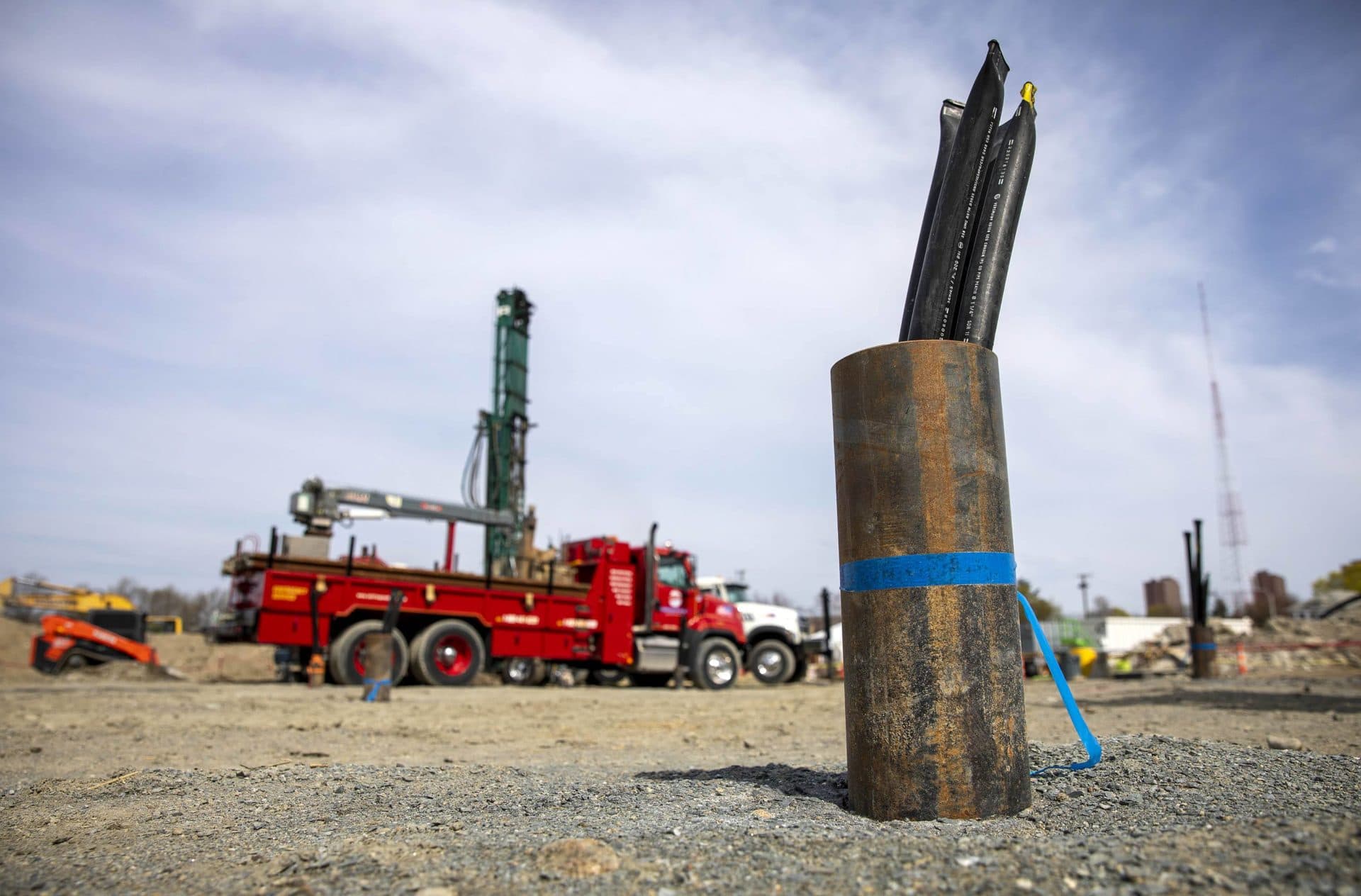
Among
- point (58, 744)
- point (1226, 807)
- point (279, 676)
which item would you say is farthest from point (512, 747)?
point (279, 676)

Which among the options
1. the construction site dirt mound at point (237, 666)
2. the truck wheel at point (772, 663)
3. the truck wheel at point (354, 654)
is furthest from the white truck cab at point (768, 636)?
the construction site dirt mound at point (237, 666)

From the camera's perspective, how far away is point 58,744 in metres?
6.94

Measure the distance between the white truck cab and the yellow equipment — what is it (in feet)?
60.7

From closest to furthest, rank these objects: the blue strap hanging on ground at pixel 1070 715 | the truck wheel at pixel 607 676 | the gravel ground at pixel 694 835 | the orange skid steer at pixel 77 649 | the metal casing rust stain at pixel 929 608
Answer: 1. the gravel ground at pixel 694 835
2. the metal casing rust stain at pixel 929 608
3. the blue strap hanging on ground at pixel 1070 715
4. the truck wheel at pixel 607 676
5. the orange skid steer at pixel 77 649

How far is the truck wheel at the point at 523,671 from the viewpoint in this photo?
16844 millimetres

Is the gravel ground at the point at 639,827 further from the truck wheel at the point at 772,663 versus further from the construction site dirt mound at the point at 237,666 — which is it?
the construction site dirt mound at the point at 237,666

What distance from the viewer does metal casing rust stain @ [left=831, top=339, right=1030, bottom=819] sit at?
9.82ft

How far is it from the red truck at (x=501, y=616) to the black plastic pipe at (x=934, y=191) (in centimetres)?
1164

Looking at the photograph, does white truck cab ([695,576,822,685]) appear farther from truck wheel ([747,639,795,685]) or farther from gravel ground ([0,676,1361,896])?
gravel ground ([0,676,1361,896])

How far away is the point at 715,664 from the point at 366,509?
845 centimetres

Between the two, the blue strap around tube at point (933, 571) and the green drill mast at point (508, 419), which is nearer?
the blue strap around tube at point (933, 571)

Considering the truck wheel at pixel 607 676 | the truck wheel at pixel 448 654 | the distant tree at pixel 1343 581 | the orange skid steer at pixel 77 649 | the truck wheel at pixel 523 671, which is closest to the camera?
the truck wheel at pixel 448 654

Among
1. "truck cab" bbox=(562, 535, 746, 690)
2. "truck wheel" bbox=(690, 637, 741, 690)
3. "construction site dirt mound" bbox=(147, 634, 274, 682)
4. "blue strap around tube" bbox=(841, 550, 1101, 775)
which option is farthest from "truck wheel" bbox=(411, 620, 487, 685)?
"blue strap around tube" bbox=(841, 550, 1101, 775)

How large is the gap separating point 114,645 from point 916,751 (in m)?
21.7
